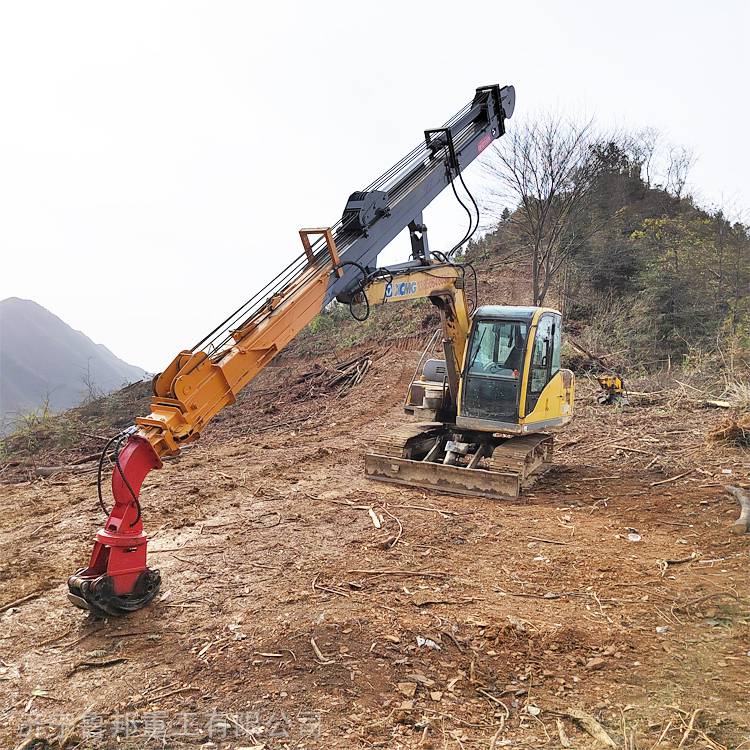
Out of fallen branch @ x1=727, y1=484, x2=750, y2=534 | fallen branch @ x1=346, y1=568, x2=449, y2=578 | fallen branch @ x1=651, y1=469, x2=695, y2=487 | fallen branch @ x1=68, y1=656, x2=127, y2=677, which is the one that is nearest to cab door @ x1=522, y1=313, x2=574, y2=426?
fallen branch @ x1=651, y1=469, x2=695, y2=487

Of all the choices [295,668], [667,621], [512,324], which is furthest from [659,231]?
[295,668]

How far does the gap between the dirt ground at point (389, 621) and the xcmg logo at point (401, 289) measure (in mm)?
2544

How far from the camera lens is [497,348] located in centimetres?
883

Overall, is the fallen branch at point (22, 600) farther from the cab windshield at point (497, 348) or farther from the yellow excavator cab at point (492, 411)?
the cab windshield at point (497, 348)

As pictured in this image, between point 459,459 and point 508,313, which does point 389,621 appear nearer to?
point 459,459

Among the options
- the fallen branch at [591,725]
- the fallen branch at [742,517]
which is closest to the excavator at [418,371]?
the fallen branch at [742,517]

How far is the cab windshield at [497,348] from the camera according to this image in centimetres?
863

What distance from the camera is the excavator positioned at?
476 centimetres

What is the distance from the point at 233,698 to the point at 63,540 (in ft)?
12.5

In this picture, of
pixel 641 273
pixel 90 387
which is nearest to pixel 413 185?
pixel 90 387

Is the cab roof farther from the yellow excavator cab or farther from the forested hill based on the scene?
the forested hill

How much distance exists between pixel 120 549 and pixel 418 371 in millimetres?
6197

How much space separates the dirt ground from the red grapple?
23 centimetres

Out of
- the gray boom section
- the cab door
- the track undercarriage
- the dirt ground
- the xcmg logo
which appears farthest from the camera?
the cab door
